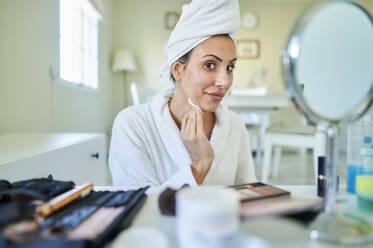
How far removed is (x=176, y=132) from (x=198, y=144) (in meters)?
0.11

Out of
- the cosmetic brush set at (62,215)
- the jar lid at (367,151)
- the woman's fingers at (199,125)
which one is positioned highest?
the woman's fingers at (199,125)

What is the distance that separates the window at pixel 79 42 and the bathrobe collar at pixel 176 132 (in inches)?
61.8

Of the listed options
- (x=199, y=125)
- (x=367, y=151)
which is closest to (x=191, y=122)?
(x=199, y=125)

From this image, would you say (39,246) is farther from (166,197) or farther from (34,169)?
(34,169)

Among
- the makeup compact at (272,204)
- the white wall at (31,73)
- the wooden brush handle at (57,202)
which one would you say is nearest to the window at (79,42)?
the white wall at (31,73)

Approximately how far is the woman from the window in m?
1.59

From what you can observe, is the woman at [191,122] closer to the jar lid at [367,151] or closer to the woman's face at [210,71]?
the woman's face at [210,71]

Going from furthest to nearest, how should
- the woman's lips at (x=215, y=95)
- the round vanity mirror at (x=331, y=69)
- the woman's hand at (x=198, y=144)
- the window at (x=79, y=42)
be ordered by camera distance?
the window at (x=79, y=42) < the woman's lips at (x=215, y=95) < the woman's hand at (x=198, y=144) < the round vanity mirror at (x=331, y=69)

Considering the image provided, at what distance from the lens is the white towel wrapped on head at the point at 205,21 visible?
→ 2.49ft

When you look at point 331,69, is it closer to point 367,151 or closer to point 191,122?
point 367,151

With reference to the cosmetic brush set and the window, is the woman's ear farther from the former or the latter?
the window

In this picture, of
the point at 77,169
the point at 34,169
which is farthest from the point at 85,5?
the point at 34,169

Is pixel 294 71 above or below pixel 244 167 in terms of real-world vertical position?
above

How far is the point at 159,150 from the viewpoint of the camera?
84 cm
